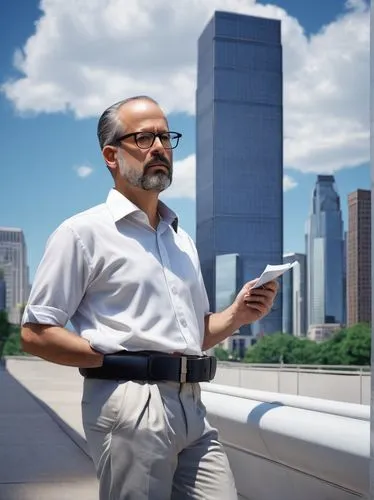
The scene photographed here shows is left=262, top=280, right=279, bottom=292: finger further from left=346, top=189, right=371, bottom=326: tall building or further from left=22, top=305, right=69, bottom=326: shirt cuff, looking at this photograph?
left=346, top=189, right=371, bottom=326: tall building

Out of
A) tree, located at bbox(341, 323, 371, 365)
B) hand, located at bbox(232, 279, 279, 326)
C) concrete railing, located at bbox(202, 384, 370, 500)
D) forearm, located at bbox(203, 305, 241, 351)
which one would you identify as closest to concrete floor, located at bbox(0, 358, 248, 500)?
concrete railing, located at bbox(202, 384, 370, 500)

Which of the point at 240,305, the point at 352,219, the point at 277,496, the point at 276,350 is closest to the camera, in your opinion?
the point at 240,305

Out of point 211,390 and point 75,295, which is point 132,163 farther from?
point 211,390

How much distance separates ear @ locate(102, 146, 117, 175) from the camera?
2686 millimetres

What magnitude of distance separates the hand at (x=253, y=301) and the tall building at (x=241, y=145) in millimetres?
124367

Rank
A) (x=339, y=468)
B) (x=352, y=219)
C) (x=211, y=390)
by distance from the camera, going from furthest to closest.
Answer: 1. (x=352, y=219)
2. (x=211, y=390)
3. (x=339, y=468)

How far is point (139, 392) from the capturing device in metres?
2.40

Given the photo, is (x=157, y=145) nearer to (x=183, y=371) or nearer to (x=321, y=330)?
(x=183, y=371)

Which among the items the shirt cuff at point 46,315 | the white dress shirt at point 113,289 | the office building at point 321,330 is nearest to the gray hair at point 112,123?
the white dress shirt at point 113,289

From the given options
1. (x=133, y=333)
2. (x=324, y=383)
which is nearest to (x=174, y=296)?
(x=133, y=333)

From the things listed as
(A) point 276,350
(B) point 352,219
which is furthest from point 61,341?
(B) point 352,219

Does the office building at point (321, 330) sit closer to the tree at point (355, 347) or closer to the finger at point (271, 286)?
the tree at point (355, 347)

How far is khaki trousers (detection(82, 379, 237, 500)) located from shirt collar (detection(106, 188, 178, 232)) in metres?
0.49

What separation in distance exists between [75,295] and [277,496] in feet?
6.93
